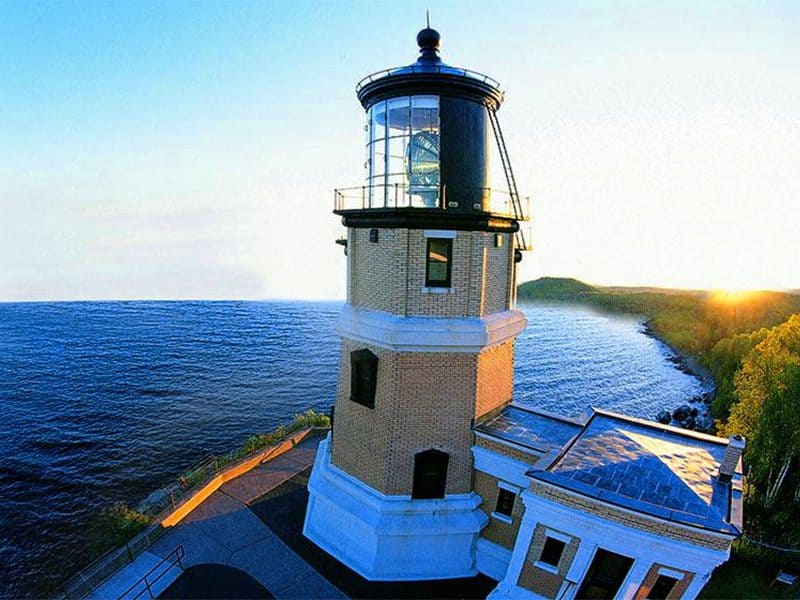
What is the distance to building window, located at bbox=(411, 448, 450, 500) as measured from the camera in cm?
1145

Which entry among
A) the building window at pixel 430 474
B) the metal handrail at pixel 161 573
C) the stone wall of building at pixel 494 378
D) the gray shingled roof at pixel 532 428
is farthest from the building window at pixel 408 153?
the metal handrail at pixel 161 573

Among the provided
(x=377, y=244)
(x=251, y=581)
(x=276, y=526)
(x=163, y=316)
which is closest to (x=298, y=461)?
(x=276, y=526)

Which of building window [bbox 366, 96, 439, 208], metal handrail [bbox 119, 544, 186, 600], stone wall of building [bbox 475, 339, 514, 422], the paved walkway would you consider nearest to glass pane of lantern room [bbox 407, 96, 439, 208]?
building window [bbox 366, 96, 439, 208]

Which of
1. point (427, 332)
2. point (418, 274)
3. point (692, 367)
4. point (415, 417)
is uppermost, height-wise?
point (418, 274)

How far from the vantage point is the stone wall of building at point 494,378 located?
11.5 meters

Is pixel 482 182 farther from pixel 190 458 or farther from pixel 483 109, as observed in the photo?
pixel 190 458

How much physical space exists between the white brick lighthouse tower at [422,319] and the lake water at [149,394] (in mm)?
13381

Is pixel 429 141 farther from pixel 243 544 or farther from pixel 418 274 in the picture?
pixel 243 544

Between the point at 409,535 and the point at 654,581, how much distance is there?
558 cm

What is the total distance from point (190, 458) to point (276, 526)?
15560 mm

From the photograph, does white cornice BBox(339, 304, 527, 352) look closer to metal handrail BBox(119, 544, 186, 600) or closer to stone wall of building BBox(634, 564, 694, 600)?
stone wall of building BBox(634, 564, 694, 600)

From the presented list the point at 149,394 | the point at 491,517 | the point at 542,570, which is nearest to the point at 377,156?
the point at 491,517

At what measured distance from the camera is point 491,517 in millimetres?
11656

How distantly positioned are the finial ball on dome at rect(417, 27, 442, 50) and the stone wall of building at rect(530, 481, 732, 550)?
10339 mm
